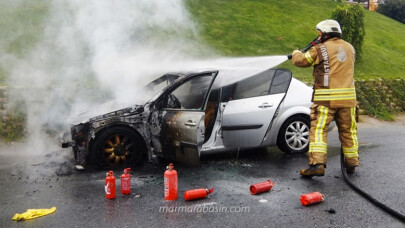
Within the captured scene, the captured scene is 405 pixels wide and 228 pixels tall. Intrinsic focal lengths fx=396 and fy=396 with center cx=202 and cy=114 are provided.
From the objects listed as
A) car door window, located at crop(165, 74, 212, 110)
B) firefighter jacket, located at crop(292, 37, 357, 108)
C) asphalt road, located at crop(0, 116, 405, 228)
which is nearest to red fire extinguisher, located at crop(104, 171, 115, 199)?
asphalt road, located at crop(0, 116, 405, 228)

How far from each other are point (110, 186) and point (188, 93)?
2043mm

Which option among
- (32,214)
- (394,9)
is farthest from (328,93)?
(394,9)

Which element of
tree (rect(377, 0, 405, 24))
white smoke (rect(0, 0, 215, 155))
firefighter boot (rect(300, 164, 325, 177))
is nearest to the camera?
firefighter boot (rect(300, 164, 325, 177))

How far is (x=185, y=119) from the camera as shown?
5621 mm

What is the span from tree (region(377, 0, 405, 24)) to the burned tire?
29.1m

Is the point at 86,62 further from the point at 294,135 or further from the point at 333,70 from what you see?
the point at 333,70

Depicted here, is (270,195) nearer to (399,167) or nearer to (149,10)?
(399,167)

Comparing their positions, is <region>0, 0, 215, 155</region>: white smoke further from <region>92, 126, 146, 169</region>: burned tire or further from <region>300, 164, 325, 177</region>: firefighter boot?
<region>300, 164, 325, 177</region>: firefighter boot

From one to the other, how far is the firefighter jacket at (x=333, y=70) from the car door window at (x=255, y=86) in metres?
1.30

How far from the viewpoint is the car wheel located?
6.69 metres

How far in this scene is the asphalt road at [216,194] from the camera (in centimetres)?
403

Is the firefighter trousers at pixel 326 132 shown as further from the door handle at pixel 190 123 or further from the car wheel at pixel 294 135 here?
the door handle at pixel 190 123

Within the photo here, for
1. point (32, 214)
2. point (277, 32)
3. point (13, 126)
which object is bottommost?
point (32, 214)

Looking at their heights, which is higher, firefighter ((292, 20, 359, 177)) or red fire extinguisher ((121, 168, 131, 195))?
firefighter ((292, 20, 359, 177))
